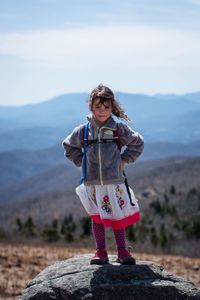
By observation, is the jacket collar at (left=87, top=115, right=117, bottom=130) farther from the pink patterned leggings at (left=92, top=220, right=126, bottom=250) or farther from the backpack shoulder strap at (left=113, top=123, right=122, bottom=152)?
the pink patterned leggings at (left=92, top=220, right=126, bottom=250)

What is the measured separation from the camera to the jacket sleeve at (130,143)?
21.8 ft

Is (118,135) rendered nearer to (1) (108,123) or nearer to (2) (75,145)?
(1) (108,123)

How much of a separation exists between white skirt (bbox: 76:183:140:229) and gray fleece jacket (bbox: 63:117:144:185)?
0.11 meters

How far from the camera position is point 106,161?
21.5 feet

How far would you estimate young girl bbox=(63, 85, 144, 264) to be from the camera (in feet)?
21.6

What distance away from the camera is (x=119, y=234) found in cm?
675

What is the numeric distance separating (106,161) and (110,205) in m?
0.50

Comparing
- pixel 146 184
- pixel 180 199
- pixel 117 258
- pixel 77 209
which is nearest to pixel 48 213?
pixel 77 209

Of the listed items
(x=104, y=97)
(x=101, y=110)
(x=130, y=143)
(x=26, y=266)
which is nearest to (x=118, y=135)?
(x=130, y=143)

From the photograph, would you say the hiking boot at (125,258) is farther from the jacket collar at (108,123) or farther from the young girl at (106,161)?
the jacket collar at (108,123)

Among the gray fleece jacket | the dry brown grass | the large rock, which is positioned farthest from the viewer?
the dry brown grass

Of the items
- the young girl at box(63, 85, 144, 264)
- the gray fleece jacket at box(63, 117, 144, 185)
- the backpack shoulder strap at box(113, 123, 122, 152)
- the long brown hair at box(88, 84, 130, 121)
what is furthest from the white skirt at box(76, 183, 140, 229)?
the long brown hair at box(88, 84, 130, 121)

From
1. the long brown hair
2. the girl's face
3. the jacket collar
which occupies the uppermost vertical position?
the long brown hair

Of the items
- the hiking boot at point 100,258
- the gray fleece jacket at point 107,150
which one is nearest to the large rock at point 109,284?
the hiking boot at point 100,258
